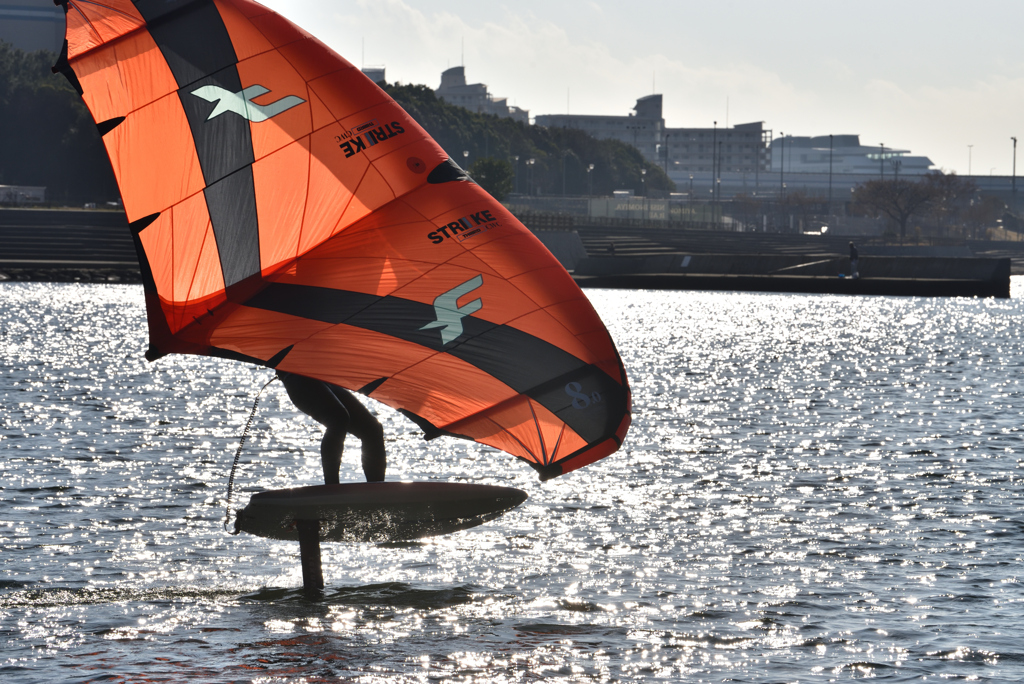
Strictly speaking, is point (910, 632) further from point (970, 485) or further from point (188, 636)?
point (970, 485)

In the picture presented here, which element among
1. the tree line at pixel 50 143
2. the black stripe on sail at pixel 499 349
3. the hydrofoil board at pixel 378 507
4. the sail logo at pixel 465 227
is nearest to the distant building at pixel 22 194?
the tree line at pixel 50 143

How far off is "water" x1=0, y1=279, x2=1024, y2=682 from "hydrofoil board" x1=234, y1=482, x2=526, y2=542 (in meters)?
0.84

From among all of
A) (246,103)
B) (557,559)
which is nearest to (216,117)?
(246,103)

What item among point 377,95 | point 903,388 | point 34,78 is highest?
point 34,78

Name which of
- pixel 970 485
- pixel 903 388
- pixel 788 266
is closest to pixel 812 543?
pixel 970 485

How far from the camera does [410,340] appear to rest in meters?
9.45

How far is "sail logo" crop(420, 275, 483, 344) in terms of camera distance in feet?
30.5

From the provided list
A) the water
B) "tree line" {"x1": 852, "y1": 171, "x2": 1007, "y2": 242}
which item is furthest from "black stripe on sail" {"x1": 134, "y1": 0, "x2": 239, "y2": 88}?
"tree line" {"x1": 852, "y1": 171, "x2": 1007, "y2": 242}

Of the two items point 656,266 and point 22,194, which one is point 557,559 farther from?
point 22,194

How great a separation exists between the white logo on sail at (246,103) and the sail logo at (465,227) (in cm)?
145

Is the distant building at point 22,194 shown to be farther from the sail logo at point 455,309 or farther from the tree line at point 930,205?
the sail logo at point 455,309

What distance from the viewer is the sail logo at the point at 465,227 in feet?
30.5

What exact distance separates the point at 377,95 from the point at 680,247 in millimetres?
97434

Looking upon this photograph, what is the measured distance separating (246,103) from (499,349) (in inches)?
105
